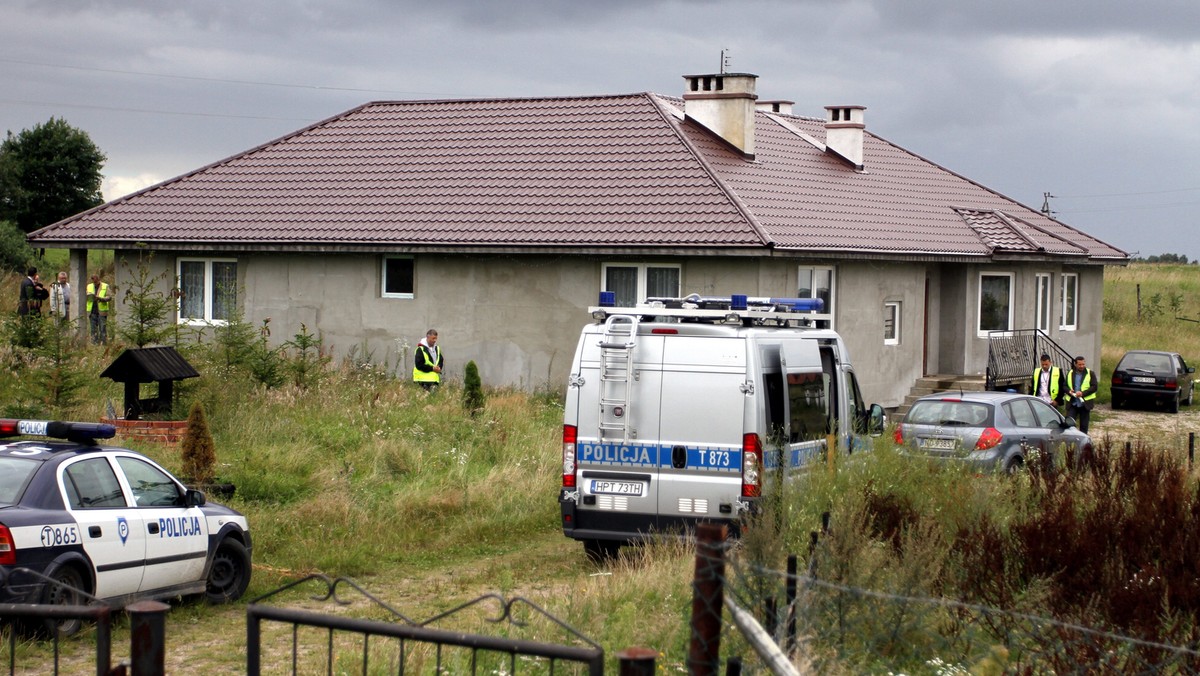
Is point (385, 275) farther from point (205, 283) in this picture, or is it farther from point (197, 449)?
point (197, 449)

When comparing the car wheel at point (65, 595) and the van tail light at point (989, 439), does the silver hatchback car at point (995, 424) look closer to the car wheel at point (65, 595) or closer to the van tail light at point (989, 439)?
the van tail light at point (989, 439)

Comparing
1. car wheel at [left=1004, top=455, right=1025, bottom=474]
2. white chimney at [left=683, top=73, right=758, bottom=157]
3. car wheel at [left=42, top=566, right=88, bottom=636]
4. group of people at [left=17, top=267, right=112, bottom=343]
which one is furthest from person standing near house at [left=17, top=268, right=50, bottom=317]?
car wheel at [left=1004, top=455, right=1025, bottom=474]

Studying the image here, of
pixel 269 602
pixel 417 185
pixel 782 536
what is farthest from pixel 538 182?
pixel 782 536

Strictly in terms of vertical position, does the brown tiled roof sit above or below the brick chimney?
below

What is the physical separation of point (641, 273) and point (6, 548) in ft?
53.6

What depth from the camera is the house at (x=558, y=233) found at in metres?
24.8

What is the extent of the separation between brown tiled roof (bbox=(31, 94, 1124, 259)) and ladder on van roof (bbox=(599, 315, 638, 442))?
11.3m

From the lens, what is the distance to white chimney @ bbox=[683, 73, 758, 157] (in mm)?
28141

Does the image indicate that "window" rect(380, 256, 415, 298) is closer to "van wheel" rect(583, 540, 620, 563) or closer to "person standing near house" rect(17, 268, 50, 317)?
"person standing near house" rect(17, 268, 50, 317)

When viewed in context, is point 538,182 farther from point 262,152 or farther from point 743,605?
Answer: point 743,605

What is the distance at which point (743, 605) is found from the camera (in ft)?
25.2

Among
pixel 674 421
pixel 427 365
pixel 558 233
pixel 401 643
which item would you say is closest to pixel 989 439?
pixel 674 421

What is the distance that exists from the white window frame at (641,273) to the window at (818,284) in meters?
2.29

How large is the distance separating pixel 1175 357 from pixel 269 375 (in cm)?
2287
